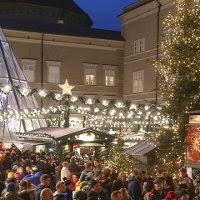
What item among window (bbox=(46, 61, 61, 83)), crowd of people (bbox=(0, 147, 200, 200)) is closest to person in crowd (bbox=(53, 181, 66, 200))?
crowd of people (bbox=(0, 147, 200, 200))

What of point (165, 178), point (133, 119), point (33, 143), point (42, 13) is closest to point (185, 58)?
point (165, 178)

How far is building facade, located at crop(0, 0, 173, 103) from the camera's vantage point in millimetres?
43438

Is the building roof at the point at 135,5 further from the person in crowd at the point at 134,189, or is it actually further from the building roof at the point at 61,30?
the person in crowd at the point at 134,189

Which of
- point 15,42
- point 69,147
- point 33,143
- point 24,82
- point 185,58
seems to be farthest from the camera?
point 15,42

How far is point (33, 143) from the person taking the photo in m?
27.0

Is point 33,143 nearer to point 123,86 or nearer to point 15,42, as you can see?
point 15,42

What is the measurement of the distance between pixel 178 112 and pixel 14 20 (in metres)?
31.6

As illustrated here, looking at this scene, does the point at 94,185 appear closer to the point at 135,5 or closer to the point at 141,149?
the point at 141,149

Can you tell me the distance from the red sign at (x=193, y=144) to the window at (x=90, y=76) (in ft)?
101

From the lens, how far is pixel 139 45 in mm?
44938

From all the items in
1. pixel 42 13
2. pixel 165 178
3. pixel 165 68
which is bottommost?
pixel 165 178

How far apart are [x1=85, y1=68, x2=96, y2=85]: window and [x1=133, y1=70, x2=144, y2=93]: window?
4.04 meters

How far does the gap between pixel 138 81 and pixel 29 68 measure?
29.0 ft

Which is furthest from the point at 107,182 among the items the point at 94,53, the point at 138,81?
the point at 94,53
